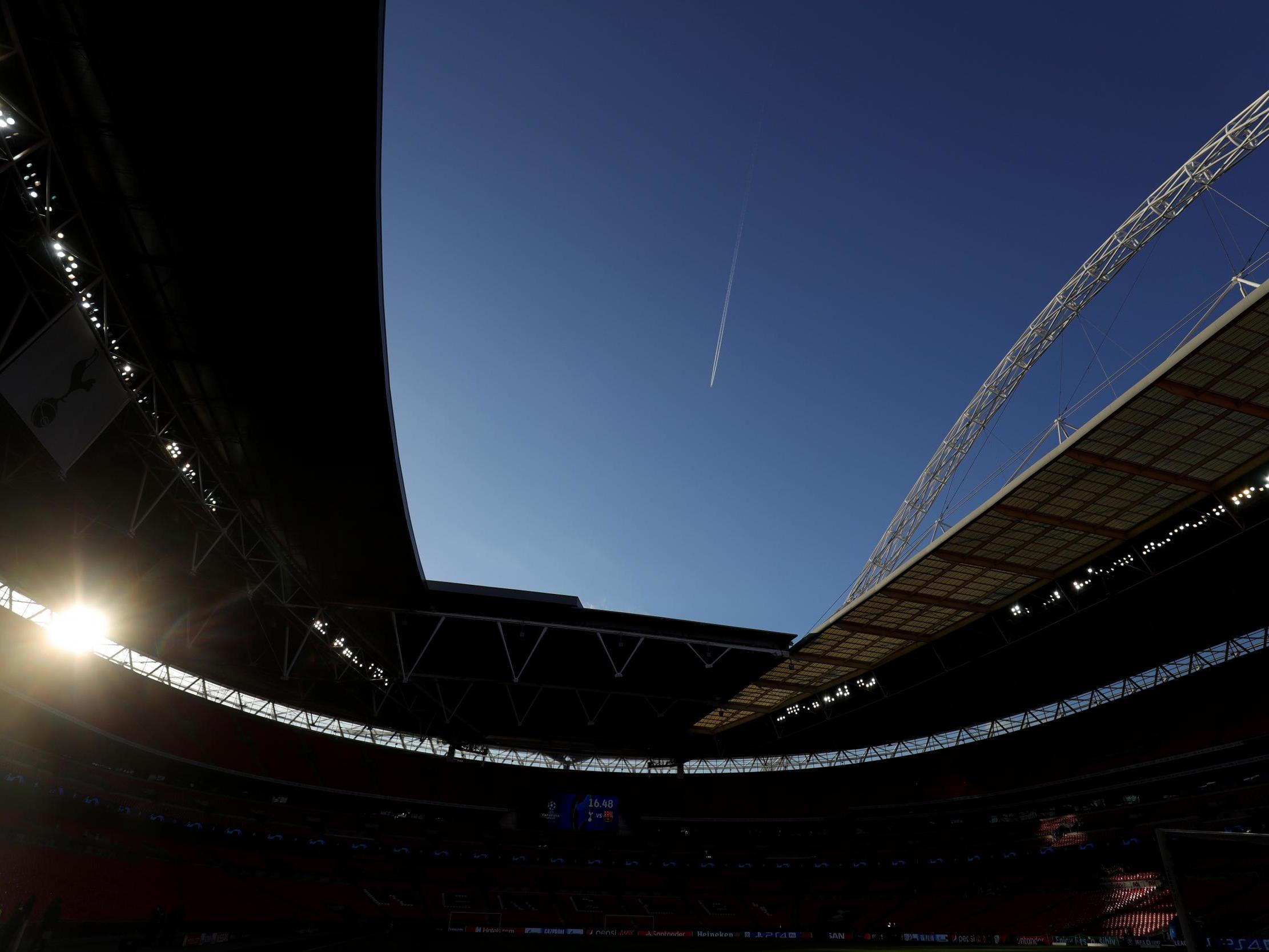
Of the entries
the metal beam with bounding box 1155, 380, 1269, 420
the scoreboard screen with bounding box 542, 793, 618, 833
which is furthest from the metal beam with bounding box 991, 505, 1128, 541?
the scoreboard screen with bounding box 542, 793, 618, 833

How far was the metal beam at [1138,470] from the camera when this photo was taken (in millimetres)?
19156

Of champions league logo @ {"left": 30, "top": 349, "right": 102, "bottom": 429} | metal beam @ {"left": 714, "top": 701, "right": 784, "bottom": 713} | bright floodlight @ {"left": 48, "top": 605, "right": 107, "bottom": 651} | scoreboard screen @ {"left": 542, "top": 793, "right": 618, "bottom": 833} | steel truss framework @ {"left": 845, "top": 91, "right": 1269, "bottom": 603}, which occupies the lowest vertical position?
scoreboard screen @ {"left": 542, "top": 793, "right": 618, "bottom": 833}

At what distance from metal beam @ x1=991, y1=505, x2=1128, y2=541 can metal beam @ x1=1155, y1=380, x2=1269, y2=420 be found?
580 cm

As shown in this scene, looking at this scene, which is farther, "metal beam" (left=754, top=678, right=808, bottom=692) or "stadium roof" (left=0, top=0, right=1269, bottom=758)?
"metal beam" (left=754, top=678, right=808, bottom=692)

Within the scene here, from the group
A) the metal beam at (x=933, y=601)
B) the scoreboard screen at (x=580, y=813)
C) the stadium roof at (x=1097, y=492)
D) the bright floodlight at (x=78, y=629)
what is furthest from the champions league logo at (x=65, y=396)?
the scoreboard screen at (x=580, y=813)

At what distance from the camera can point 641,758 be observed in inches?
2227

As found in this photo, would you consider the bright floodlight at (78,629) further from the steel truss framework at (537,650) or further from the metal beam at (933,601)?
the metal beam at (933,601)

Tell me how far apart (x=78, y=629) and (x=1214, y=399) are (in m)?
46.4

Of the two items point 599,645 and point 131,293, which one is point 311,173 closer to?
point 131,293

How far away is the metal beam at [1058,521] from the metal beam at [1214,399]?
5800mm

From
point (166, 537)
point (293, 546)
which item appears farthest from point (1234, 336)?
point (166, 537)

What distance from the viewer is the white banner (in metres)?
11.6

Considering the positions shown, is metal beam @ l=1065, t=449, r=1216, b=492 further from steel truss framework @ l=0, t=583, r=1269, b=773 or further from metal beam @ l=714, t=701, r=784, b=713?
metal beam @ l=714, t=701, r=784, b=713

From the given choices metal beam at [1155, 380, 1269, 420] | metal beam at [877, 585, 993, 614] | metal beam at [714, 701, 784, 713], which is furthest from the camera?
metal beam at [714, 701, 784, 713]
